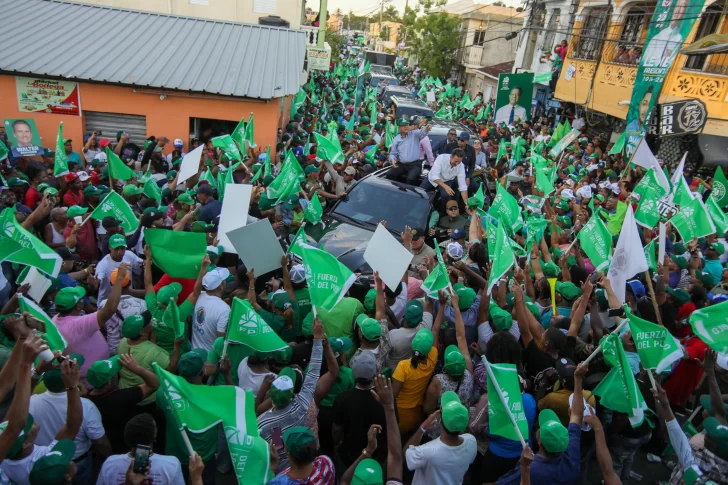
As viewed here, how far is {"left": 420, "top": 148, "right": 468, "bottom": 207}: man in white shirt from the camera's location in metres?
9.23

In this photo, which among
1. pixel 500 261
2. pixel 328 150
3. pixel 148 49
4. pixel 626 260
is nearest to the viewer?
pixel 500 261

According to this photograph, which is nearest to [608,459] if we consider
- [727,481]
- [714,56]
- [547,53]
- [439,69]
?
[727,481]

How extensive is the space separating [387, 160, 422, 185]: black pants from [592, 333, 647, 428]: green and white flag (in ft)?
21.3

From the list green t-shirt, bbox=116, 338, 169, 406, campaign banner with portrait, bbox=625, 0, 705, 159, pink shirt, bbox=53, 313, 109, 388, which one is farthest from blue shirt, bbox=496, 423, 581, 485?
campaign banner with portrait, bbox=625, 0, 705, 159

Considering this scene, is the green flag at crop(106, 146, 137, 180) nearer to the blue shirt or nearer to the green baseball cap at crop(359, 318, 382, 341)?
the green baseball cap at crop(359, 318, 382, 341)

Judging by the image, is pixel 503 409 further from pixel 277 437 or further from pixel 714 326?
pixel 714 326

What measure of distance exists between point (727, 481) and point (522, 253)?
378 cm

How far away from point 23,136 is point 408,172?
7.02 m

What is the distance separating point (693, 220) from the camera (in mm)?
7504

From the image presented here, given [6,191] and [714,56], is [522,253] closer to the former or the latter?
[6,191]

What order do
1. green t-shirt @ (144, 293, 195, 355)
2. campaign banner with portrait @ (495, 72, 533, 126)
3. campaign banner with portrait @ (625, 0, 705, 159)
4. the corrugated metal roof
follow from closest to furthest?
1. green t-shirt @ (144, 293, 195, 355)
2. the corrugated metal roof
3. campaign banner with portrait @ (625, 0, 705, 159)
4. campaign banner with portrait @ (495, 72, 533, 126)

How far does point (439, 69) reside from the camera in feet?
144

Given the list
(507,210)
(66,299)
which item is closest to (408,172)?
(507,210)

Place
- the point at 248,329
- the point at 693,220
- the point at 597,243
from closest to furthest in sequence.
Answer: the point at 248,329 → the point at 597,243 → the point at 693,220
